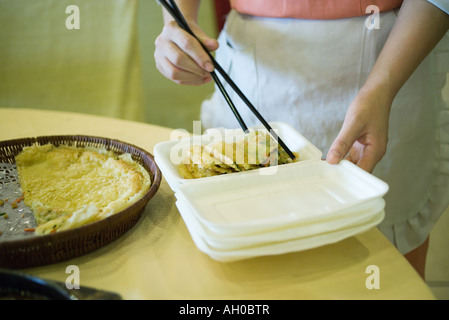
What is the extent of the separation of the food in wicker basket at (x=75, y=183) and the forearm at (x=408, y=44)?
64 cm

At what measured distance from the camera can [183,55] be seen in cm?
106

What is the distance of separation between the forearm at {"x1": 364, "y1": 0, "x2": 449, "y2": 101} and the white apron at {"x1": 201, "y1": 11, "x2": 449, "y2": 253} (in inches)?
5.0

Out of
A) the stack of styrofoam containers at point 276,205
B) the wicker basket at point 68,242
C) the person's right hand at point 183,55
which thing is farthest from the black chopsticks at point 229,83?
the wicker basket at point 68,242

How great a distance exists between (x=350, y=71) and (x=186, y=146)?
23.7 inches

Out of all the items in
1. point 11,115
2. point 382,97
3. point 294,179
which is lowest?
point 11,115

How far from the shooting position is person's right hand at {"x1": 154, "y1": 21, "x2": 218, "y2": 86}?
1022mm

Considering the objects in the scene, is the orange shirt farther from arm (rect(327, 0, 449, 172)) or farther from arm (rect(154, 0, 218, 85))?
arm (rect(154, 0, 218, 85))

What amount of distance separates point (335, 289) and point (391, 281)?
10 cm

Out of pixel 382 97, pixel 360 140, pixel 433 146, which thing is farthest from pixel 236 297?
pixel 433 146

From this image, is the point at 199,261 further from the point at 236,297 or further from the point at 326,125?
the point at 326,125

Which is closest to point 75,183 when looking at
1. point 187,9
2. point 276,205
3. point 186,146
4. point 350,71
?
point 186,146

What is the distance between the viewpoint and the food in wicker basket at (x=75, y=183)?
30.0 inches

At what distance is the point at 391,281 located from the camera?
668mm
